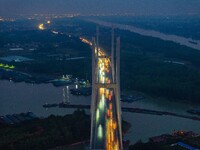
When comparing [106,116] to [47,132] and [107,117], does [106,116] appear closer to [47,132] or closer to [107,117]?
[107,117]

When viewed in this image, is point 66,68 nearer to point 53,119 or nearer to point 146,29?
point 53,119

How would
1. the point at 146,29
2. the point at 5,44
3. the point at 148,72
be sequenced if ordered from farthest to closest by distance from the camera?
the point at 146,29 → the point at 5,44 → the point at 148,72

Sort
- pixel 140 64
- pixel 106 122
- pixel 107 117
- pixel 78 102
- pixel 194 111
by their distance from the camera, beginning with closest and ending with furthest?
1. pixel 106 122
2. pixel 107 117
3. pixel 194 111
4. pixel 78 102
5. pixel 140 64

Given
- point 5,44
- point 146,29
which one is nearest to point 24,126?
point 5,44

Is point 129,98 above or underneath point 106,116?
underneath

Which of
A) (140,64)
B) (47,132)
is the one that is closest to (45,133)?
(47,132)

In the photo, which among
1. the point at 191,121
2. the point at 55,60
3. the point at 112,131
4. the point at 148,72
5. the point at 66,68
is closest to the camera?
the point at 112,131

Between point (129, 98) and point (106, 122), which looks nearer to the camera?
point (106, 122)

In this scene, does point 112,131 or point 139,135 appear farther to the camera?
point 139,135

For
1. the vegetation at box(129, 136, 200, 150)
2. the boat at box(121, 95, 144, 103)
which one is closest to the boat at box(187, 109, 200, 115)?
the boat at box(121, 95, 144, 103)
